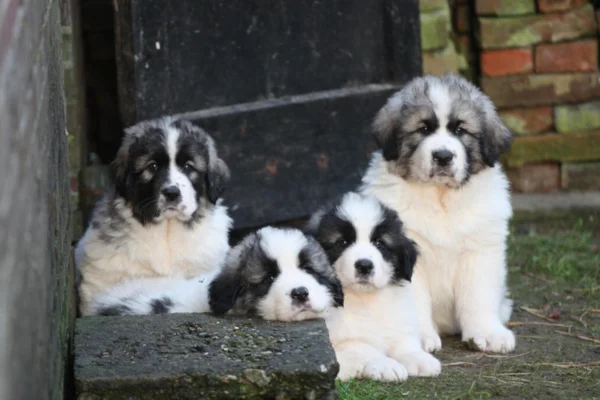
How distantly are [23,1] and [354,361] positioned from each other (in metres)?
2.27

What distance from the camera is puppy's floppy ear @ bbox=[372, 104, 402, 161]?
16.3 ft

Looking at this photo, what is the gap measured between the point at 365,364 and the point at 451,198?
3.49ft

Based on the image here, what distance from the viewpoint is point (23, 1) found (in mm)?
2525

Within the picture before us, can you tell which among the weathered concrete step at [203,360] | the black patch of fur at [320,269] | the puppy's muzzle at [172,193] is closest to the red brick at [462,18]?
the puppy's muzzle at [172,193]

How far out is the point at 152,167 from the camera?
4.66 metres

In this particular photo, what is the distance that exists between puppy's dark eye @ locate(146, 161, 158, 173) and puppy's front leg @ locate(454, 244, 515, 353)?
4.94 feet

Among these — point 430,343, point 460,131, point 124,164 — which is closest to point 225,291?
point 124,164

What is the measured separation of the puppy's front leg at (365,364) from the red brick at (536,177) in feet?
11.1

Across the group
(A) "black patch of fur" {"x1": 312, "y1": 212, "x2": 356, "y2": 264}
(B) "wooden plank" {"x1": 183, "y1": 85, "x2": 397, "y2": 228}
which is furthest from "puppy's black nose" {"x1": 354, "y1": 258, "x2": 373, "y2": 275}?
(B) "wooden plank" {"x1": 183, "y1": 85, "x2": 397, "y2": 228}

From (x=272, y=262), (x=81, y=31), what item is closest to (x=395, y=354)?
(x=272, y=262)

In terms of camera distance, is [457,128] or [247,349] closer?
[247,349]

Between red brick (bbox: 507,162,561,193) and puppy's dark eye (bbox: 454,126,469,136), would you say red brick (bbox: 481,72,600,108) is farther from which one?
puppy's dark eye (bbox: 454,126,469,136)

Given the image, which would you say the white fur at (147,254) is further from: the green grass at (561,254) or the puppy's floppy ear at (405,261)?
the green grass at (561,254)

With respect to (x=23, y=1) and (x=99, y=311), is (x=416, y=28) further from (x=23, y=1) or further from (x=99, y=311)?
(x=23, y=1)
